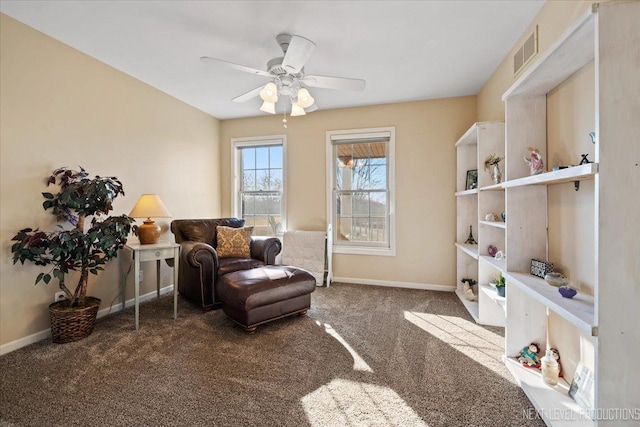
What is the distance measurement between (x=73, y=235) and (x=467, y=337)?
134 inches

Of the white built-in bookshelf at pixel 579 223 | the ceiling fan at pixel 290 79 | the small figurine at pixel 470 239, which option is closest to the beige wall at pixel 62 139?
the ceiling fan at pixel 290 79

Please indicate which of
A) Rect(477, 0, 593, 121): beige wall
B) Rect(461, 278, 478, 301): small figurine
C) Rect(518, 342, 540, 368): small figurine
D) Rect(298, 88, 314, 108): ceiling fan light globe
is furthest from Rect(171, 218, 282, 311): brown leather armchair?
Rect(477, 0, 593, 121): beige wall

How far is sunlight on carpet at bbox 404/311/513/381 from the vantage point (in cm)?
207

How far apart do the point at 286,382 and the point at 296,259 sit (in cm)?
234

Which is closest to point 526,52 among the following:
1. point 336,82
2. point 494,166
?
point 494,166

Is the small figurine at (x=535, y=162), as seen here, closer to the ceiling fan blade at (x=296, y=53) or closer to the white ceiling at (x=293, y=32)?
the white ceiling at (x=293, y=32)

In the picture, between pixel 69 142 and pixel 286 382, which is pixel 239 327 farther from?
pixel 69 142

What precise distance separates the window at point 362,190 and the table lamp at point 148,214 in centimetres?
226

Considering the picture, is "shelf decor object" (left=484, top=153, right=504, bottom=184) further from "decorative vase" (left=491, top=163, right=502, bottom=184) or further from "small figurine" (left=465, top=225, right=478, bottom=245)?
"small figurine" (left=465, top=225, right=478, bottom=245)

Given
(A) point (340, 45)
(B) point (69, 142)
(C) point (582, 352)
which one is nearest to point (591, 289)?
(C) point (582, 352)

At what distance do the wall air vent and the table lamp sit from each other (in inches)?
146

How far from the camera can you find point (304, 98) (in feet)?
8.14

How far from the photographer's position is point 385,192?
4.11 meters

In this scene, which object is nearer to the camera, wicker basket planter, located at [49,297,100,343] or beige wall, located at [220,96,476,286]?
wicker basket planter, located at [49,297,100,343]
